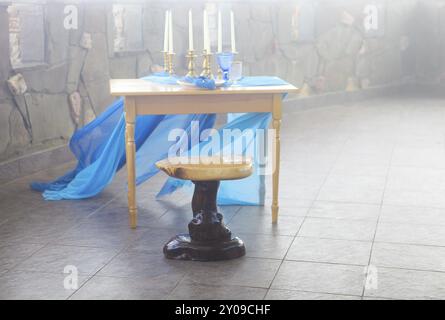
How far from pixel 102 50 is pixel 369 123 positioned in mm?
2388

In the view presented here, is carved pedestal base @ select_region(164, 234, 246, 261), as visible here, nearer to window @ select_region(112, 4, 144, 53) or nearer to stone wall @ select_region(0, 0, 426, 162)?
stone wall @ select_region(0, 0, 426, 162)

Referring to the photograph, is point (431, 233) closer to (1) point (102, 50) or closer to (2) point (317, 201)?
(2) point (317, 201)

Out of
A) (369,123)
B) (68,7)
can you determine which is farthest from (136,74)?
(369,123)

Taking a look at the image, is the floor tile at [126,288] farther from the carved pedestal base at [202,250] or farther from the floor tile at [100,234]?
the floor tile at [100,234]

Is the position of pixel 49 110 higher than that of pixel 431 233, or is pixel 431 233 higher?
pixel 49 110

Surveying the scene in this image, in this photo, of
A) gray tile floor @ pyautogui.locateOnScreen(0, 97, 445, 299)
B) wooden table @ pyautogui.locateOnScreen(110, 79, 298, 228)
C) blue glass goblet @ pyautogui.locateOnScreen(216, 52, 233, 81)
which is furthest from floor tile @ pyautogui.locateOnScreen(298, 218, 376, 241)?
blue glass goblet @ pyautogui.locateOnScreen(216, 52, 233, 81)

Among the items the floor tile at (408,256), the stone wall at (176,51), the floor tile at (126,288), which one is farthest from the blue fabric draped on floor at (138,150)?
the floor tile at (126,288)

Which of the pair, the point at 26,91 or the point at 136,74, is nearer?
the point at 26,91

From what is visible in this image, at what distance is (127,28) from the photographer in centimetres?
531

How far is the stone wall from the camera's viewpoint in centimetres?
445

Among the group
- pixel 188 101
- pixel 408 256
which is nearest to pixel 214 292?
pixel 408 256

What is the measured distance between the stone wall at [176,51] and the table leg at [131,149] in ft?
4.06

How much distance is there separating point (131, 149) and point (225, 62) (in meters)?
0.57

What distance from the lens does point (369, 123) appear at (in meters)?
6.27
